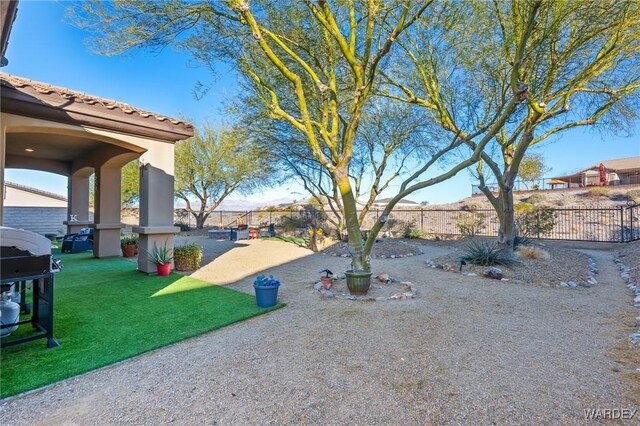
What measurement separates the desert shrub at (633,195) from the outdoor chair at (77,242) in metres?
28.2

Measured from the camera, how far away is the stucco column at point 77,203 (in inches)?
435

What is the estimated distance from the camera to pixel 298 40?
6359 millimetres

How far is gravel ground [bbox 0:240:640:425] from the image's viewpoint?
2.11 metres

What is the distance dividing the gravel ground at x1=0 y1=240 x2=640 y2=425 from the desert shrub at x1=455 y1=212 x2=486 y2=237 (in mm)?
9752

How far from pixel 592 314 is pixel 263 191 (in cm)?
1787

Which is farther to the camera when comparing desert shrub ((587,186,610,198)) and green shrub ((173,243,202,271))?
desert shrub ((587,186,610,198))

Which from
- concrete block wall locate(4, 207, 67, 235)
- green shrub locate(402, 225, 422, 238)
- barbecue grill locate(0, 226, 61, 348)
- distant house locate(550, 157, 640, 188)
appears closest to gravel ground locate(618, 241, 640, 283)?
green shrub locate(402, 225, 422, 238)

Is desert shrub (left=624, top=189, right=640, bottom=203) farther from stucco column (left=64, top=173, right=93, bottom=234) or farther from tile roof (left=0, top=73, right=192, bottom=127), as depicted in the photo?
stucco column (left=64, top=173, right=93, bottom=234)

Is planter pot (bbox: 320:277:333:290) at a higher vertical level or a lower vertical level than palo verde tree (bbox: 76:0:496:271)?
lower

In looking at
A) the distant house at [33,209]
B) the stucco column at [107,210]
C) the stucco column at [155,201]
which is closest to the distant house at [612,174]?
the stucco column at [155,201]

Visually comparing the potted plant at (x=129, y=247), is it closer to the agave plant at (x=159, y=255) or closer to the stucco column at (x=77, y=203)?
the agave plant at (x=159, y=255)

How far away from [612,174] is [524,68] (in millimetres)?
33875

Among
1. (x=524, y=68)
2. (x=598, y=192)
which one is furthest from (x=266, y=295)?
(x=598, y=192)

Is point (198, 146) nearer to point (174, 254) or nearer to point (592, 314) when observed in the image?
point (174, 254)
